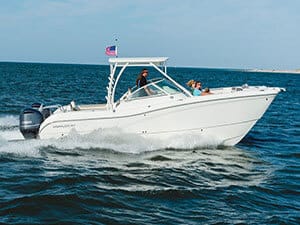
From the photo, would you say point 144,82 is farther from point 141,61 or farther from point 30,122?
point 30,122

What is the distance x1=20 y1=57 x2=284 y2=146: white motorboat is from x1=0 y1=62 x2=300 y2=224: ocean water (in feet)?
0.86

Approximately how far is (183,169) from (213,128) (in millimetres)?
2161

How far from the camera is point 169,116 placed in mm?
10641

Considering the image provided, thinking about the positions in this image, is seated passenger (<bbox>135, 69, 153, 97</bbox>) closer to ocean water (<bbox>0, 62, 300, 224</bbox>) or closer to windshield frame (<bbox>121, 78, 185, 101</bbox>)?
windshield frame (<bbox>121, 78, 185, 101</bbox>)

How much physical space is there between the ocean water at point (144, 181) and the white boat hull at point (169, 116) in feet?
0.80

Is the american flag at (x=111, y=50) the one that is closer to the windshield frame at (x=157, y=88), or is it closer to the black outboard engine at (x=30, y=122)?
the windshield frame at (x=157, y=88)

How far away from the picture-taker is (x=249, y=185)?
823cm

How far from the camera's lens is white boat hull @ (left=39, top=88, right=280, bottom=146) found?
417 inches

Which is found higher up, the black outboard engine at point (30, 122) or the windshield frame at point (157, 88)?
the windshield frame at point (157, 88)

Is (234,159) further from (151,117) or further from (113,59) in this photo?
(113,59)

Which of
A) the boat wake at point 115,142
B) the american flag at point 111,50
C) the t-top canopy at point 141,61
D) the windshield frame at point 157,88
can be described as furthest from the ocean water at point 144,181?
the american flag at point 111,50

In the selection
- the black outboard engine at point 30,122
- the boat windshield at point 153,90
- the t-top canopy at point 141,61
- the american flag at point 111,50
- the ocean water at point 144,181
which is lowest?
the ocean water at point 144,181

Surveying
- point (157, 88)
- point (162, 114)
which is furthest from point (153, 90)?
point (162, 114)

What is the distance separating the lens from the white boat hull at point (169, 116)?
10602 mm
